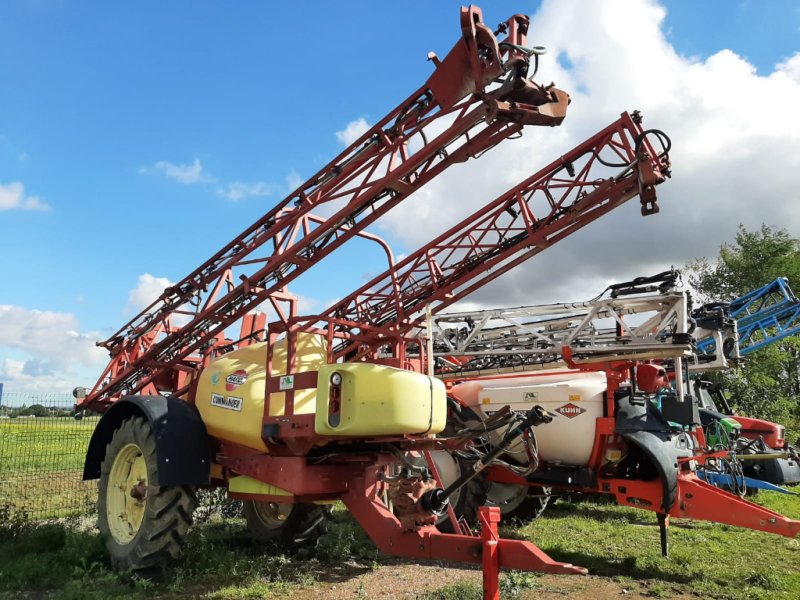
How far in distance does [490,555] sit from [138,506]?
12.3ft

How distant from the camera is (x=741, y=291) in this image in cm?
3008

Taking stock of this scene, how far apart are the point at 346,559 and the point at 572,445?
2.92 metres

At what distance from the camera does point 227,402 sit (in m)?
5.82

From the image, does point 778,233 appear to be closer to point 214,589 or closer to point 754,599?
point 754,599

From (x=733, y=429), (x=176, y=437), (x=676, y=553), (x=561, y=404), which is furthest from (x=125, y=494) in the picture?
(x=733, y=429)

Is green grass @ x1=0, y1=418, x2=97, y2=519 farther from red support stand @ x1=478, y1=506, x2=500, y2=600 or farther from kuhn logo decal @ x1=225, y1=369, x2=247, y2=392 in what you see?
red support stand @ x1=478, y1=506, x2=500, y2=600

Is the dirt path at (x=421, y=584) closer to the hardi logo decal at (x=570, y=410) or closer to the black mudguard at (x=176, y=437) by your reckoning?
the black mudguard at (x=176, y=437)

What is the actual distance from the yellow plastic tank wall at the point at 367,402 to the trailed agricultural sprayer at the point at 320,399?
0.01 m

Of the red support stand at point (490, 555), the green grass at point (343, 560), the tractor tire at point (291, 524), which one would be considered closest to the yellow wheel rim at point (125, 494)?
the green grass at point (343, 560)

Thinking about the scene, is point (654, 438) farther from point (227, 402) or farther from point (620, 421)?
point (227, 402)

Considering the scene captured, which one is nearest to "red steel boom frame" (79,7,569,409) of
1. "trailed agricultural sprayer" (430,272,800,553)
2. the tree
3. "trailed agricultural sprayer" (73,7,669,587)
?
"trailed agricultural sprayer" (73,7,669,587)

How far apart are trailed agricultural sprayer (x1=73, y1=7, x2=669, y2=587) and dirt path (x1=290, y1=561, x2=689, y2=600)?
0.57 metres

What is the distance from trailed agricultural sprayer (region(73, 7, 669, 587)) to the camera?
184 inches

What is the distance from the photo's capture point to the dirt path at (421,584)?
5391 millimetres
